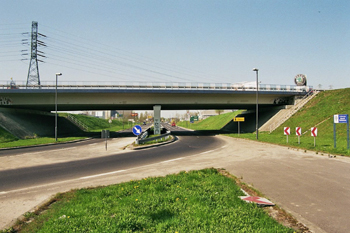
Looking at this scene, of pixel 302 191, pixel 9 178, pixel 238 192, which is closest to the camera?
pixel 238 192

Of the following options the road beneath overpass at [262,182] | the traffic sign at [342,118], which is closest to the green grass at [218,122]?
the traffic sign at [342,118]

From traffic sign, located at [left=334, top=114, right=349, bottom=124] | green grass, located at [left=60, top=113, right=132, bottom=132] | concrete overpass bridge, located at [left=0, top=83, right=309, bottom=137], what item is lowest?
green grass, located at [left=60, top=113, right=132, bottom=132]

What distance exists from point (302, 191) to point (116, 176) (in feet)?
21.3

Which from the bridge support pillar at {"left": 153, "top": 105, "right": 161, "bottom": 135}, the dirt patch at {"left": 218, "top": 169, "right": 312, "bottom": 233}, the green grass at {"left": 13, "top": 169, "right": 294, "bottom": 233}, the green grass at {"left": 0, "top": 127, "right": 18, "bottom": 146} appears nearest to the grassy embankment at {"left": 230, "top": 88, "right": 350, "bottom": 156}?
the bridge support pillar at {"left": 153, "top": 105, "right": 161, "bottom": 135}

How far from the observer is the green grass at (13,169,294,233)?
13.5 ft

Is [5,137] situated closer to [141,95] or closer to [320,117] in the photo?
[141,95]

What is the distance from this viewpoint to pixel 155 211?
479 cm

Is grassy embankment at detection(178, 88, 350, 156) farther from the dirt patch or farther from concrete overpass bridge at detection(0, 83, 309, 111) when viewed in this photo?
the dirt patch

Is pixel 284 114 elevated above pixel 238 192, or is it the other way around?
pixel 284 114

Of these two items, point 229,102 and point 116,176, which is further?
point 229,102

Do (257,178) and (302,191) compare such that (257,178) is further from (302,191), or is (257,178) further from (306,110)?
(306,110)

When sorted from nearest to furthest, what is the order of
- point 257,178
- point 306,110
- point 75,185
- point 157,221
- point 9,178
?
1. point 157,221
2. point 75,185
3. point 257,178
4. point 9,178
5. point 306,110

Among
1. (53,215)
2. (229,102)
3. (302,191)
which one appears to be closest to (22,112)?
(229,102)

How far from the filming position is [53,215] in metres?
4.95
